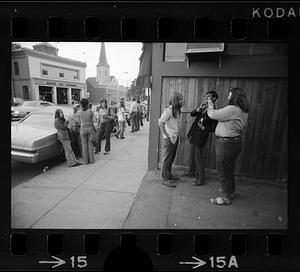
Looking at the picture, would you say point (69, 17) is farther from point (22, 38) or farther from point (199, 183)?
point (199, 183)

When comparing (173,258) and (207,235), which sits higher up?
(207,235)

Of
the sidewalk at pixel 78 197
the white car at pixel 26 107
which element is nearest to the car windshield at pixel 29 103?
the white car at pixel 26 107

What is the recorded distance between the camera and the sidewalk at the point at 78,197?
162cm

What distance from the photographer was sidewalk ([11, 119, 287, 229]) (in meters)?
1.62

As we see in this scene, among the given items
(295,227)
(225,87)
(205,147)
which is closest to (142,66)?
(225,87)

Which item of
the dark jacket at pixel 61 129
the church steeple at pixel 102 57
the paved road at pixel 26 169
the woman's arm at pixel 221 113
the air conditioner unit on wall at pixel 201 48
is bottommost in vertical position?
the paved road at pixel 26 169

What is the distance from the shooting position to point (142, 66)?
6.04 ft

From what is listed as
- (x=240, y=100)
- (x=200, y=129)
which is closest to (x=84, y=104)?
(x=200, y=129)

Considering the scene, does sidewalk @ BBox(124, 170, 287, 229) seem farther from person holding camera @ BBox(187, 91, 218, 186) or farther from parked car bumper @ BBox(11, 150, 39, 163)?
parked car bumper @ BBox(11, 150, 39, 163)

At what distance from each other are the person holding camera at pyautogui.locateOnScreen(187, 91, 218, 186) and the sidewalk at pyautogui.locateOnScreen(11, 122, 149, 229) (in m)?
0.52

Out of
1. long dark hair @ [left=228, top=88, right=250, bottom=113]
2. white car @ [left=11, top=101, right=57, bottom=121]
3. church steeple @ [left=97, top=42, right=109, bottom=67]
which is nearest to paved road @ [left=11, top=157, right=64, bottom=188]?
white car @ [left=11, top=101, right=57, bottom=121]

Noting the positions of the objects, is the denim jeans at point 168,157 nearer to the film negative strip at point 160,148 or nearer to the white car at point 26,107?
the film negative strip at point 160,148

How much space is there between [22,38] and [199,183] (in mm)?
1680

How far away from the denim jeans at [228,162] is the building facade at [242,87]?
0.06 m
